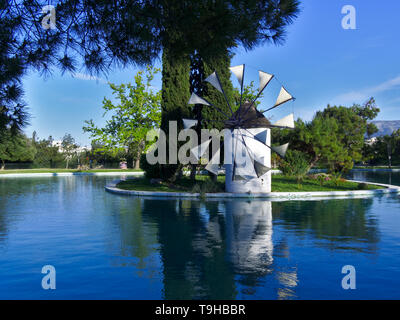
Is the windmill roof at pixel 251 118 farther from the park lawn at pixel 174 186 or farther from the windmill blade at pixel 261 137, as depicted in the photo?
the park lawn at pixel 174 186

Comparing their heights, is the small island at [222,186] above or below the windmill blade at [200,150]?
below

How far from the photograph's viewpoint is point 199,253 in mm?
7758

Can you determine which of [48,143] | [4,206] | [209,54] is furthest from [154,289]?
[48,143]

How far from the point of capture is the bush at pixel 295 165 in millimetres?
25198

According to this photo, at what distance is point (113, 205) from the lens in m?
16.1

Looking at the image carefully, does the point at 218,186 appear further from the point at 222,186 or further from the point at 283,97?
the point at 283,97

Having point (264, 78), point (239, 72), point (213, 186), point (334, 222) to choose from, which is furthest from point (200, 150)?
point (334, 222)

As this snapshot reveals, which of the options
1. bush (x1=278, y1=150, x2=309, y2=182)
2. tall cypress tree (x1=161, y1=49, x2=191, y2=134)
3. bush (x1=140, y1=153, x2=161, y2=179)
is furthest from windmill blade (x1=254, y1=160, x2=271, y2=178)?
bush (x1=140, y1=153, x2=161, y2=179)

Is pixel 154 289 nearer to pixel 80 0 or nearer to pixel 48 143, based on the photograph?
pixel 80 0

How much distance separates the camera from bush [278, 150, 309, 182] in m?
25.2

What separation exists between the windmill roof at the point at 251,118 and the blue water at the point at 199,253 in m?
6.68

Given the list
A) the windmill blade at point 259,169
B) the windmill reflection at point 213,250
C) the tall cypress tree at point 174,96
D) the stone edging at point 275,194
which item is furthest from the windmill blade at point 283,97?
the windmill reflection at point 213,250
